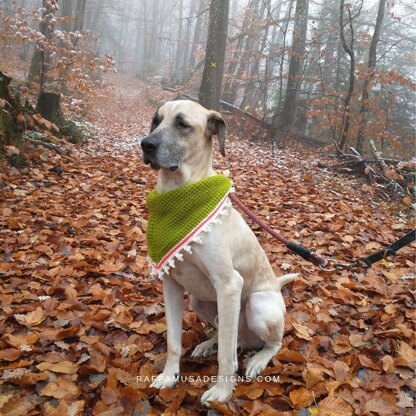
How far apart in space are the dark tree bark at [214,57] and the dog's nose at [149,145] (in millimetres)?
8408

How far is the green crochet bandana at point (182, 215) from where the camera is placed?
7.80 feet

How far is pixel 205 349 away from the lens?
2.90 m

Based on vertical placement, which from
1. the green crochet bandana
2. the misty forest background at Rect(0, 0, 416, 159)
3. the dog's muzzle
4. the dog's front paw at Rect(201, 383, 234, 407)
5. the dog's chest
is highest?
the misty forest background at Rect(0, 0, 416, 159)

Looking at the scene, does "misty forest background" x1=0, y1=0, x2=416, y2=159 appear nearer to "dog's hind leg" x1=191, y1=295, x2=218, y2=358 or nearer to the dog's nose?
the dog's nose

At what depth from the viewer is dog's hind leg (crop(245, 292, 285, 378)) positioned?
255 centimetres

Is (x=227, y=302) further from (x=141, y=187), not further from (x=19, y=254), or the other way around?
(x=141, y=187)

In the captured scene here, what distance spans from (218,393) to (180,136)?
179 centimetres

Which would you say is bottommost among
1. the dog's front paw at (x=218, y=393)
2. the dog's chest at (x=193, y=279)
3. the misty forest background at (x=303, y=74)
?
the dog's front paw at (x=218, y=393)

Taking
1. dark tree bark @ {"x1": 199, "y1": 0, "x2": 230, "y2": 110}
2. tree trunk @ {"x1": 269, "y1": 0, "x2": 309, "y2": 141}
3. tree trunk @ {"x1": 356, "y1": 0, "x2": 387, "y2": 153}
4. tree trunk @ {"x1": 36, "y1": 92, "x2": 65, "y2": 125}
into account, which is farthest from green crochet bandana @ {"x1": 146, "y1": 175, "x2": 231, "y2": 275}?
tree trunk @ {"x1": 269, "y1": 0, "x2": 309, "y2": 141}

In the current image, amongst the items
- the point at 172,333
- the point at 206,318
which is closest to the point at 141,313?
the point at 206,318

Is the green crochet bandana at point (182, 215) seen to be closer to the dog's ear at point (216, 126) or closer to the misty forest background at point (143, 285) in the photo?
the dog's ear at point (216, 126)

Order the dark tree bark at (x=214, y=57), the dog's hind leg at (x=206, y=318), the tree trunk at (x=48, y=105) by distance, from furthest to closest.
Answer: the dark tree bark at (x=214, y=57), the tree trunk at (x=48, y=105), the dog's hind leg at (x=206, y=318)

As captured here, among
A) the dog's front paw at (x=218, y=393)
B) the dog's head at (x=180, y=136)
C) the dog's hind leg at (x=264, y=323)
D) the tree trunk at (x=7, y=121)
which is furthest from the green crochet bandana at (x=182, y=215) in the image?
the tree trunk at (x=7, y=121)

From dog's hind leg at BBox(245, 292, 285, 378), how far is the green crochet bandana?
0.72 m
